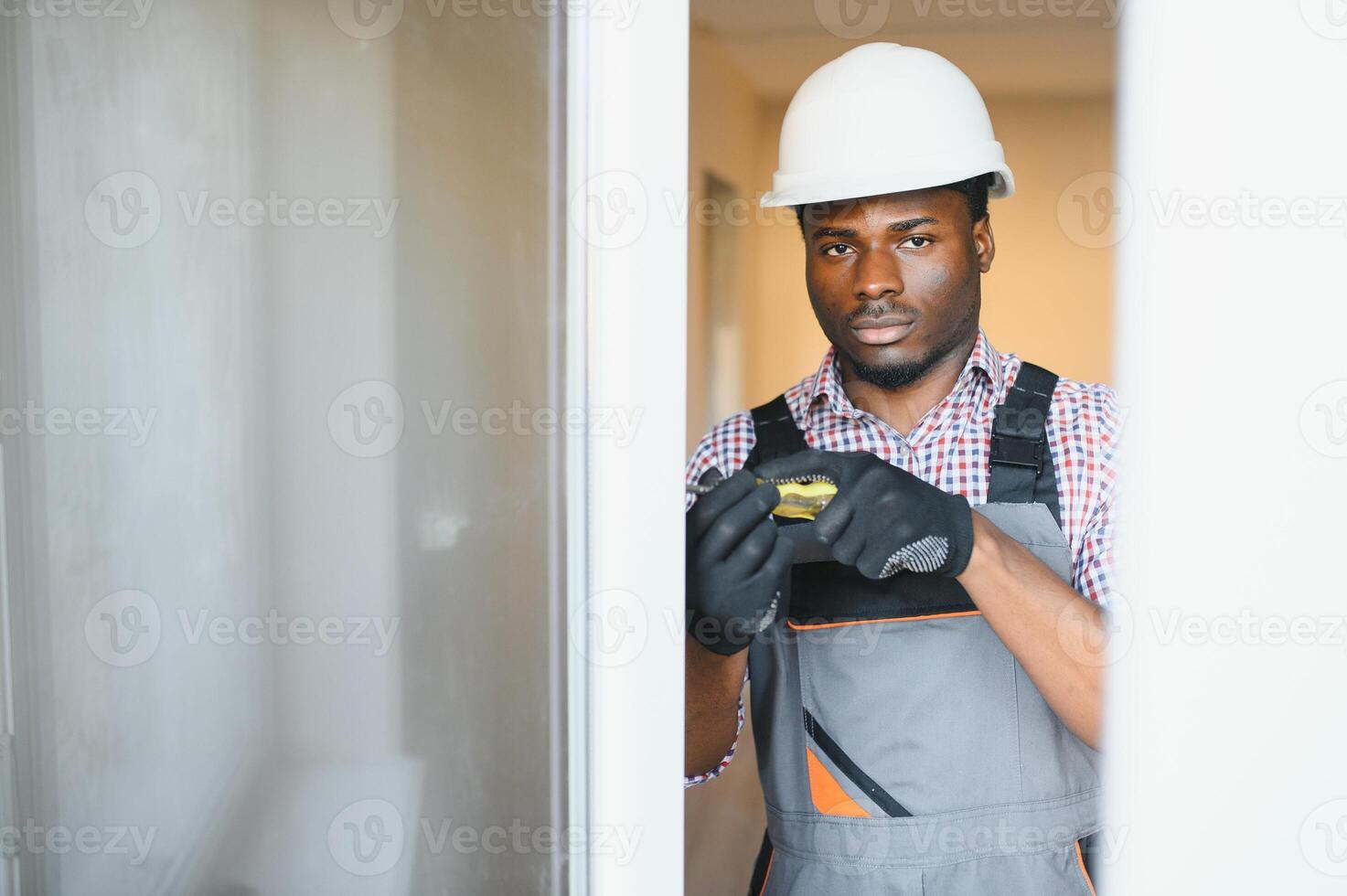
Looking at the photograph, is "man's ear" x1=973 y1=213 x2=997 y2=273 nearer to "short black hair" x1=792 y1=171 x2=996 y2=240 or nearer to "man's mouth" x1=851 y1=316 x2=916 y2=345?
"short black hair" x1=792 y1=171 x2=996 y2=240

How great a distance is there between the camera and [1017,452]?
44.8 inches

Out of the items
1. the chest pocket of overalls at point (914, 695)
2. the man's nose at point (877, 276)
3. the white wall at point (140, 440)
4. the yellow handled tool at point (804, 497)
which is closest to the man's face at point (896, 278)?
the man's nose at point (877, 276)

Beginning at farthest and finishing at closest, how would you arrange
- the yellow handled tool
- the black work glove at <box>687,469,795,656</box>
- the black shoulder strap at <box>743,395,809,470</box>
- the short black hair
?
1. the black shoulder strap at <box>743,395,809,470</box>
2. the short black hair
3. the yellow handled tool
4. the black work glove at <box>687,469,795,656</box>

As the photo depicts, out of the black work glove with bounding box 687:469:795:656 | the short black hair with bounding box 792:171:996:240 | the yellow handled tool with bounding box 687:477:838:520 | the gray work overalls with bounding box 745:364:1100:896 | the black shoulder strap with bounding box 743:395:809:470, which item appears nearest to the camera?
the black work glove with bounding box 687:469:795:656

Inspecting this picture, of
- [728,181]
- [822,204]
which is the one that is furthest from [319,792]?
[728,181]

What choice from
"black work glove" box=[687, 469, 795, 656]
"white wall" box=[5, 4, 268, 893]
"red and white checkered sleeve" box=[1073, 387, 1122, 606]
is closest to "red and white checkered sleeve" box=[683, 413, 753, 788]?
"red and white checkered sleeve" box=[1073, 387, 1122, 606]

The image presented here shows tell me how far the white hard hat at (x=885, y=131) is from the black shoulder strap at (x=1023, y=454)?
0.87 ft

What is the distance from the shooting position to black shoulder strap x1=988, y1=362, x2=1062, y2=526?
3.70ft

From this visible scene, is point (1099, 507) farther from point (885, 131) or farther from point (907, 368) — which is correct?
point (885, 131)

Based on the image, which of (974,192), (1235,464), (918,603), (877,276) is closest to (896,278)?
(877,276)

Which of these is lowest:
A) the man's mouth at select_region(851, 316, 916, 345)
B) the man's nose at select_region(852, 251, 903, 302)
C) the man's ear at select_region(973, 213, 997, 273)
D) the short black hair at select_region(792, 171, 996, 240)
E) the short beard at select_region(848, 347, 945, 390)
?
the short beard at select_region(848, 347, 945, 390)

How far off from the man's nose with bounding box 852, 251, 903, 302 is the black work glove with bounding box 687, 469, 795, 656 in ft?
1.51

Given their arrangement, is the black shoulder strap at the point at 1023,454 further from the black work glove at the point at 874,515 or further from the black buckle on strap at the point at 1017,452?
the black work glove at the point at 874,515

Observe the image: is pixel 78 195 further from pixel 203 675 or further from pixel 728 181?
pixel 728 181
